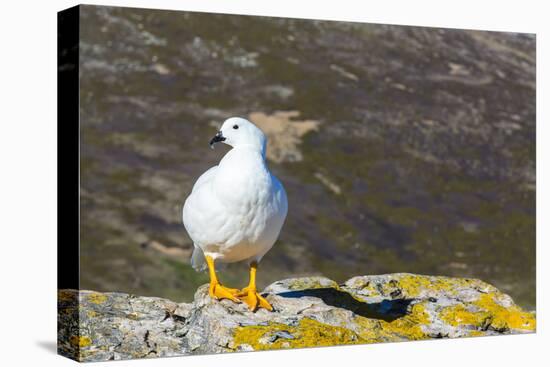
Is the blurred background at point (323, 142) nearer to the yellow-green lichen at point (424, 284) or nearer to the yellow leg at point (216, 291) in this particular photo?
the yellow-green lichen at point (424, 284)

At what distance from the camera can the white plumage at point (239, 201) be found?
48.2 feet

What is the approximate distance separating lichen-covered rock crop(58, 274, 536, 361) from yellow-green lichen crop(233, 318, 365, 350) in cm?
1

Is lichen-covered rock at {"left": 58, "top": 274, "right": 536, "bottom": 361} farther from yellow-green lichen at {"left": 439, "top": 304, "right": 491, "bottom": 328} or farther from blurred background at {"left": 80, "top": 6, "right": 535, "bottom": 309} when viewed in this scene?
blurred background at {"left": 80, "top": 6, "right": 535, "bottom": 309}

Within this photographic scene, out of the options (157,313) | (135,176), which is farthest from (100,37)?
(157,313)

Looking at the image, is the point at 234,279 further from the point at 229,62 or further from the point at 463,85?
the point at 229,62

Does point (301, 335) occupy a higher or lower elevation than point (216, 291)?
lower

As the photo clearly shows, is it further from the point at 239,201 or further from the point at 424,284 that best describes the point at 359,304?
the point at 239,201

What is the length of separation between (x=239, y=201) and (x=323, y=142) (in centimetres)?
2398

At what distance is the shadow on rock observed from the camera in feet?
54.2

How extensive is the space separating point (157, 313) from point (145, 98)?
2580 cm

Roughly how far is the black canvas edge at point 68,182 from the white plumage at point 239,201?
66.9 inches

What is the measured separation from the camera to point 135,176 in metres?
36.5

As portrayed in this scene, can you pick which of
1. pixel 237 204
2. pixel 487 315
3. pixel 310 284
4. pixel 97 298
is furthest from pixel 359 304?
pixel 97 298

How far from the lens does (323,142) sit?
126 ft
